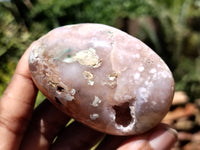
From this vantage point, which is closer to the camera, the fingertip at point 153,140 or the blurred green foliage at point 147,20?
the fingertip at point 153,140

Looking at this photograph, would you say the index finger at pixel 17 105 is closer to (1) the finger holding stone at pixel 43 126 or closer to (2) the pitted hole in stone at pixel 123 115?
(1) the finger holding stone at pixel 43 126

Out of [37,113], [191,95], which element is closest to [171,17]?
[191,95]

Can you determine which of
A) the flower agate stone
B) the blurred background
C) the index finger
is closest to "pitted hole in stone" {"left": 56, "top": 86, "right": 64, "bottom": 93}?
the flower agate stone

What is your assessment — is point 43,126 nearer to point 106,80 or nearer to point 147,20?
point 106,80

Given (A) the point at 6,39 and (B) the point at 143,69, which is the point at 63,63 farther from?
(A) the point at 6,39

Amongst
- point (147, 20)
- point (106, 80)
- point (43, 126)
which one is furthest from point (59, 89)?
point (147, 20)

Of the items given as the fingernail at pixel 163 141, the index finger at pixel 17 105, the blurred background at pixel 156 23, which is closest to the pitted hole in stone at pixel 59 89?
the index finger at pixel 17 105
